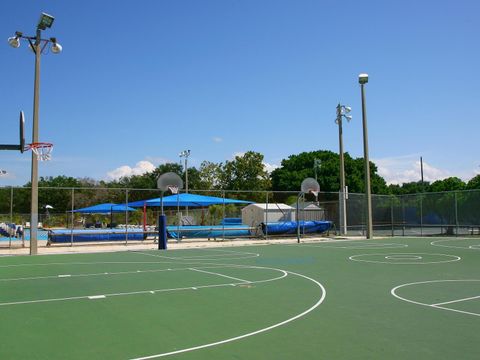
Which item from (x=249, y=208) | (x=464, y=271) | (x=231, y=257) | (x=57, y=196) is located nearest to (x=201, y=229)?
(x=249, y=208)

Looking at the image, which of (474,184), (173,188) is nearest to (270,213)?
(173,188)

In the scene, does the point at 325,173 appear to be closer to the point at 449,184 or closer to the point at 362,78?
the point at 449,184

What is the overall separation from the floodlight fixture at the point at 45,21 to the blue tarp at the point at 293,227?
14965 mm

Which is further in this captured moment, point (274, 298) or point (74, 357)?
point (274, 298)

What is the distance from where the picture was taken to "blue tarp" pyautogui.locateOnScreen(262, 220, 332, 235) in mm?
27586

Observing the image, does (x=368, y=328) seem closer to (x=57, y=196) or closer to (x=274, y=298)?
(x=274, y=298)

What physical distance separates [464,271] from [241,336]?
310 inches

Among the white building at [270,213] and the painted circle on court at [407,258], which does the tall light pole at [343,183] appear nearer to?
the white building at [270,213]

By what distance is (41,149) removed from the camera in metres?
17.5

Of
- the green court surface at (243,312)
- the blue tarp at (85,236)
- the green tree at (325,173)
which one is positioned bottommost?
the green court surface at (243,312)

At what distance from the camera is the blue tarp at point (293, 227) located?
90.5ft

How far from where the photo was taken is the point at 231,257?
16328 millimetres

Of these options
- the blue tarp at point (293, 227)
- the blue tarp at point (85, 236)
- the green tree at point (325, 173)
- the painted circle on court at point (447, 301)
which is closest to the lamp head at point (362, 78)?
the blue tarp at point (293, 227)

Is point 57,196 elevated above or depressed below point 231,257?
above
